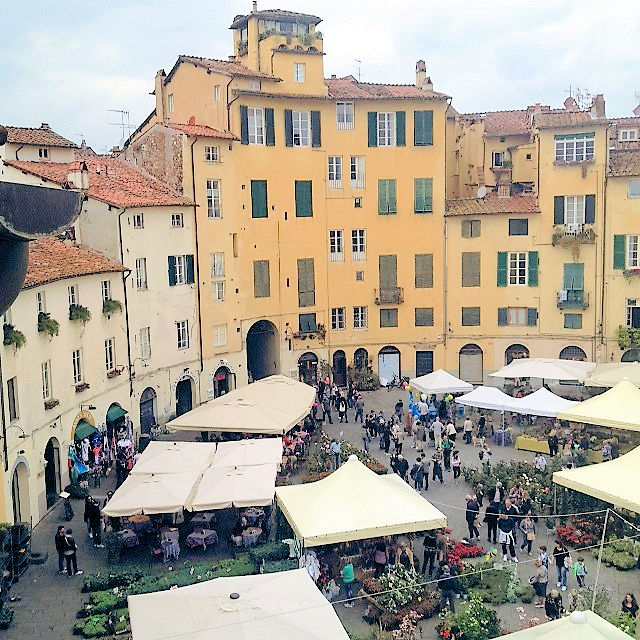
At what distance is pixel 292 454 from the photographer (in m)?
29.6

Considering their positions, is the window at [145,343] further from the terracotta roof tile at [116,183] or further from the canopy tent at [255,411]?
the terracotta roof tile at [116,183]

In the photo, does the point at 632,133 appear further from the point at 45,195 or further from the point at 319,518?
the point at 45,195

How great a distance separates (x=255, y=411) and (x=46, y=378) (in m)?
6.93

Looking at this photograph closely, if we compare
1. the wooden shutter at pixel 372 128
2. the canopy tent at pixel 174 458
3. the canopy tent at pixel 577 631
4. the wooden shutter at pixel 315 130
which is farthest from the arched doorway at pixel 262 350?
the canopy tent at pixel 577 631

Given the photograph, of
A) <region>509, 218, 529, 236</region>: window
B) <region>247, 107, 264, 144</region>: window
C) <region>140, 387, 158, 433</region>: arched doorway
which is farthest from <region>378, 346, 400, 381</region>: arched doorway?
<region>140, 387, 158, 433</region>: arched doorway

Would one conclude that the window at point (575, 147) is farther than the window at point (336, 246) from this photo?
No

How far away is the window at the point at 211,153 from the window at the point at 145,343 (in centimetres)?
819

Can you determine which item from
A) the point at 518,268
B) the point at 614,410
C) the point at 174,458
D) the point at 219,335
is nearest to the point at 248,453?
the point at 174,458

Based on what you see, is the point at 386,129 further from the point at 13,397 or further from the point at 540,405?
the point at 13,397

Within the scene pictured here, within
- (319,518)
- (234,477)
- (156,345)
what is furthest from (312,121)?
(319,518)

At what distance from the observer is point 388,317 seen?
1727 inches

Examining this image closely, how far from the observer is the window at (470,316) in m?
43.5

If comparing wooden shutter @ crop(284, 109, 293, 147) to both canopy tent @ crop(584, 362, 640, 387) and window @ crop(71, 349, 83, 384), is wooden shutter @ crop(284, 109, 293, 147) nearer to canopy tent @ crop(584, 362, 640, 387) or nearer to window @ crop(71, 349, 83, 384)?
window @ crop(71, 349, 83, 384)

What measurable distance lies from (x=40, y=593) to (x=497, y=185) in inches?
1291
